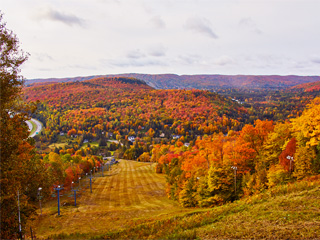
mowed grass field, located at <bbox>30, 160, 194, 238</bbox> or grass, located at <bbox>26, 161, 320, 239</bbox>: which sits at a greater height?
grass, located at <bbox>26, 161, 320, 239</bbox>

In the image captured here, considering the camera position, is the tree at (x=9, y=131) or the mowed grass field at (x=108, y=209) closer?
the tree at (x=9, y=131)

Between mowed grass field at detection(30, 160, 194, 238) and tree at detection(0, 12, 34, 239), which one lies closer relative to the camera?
tree at detection(0, 12, 34, 239)

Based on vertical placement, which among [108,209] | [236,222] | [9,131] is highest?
[9,131]

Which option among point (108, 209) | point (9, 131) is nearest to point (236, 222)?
point (9, 131)

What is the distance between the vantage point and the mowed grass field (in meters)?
27.6

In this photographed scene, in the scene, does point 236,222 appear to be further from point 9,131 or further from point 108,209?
point 108,209

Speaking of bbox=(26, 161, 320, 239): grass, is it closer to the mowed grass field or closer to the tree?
the mowed grass field

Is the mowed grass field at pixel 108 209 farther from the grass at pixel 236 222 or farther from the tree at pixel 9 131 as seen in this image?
the tree at pixel 9 131

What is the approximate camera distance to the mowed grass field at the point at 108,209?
1088 inches

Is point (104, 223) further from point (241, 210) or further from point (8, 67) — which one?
point (8, 67)

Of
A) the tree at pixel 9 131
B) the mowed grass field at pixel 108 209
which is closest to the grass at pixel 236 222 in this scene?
the mowed grass field at pixel 108 209

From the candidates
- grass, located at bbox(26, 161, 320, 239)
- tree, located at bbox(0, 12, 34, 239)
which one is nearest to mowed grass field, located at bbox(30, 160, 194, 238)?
grass, located at bbox(26, 161, 320, 239)

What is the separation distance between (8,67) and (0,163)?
6148 mm

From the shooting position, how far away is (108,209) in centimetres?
3909
